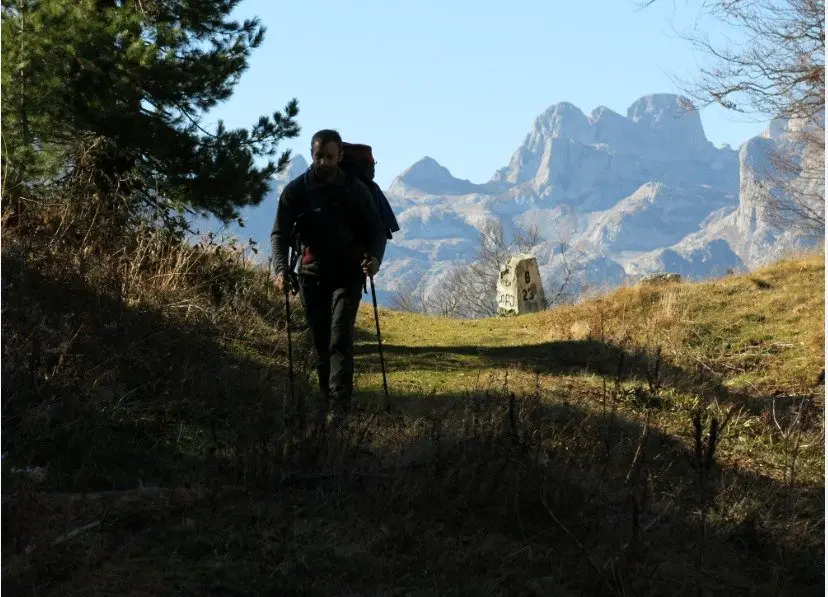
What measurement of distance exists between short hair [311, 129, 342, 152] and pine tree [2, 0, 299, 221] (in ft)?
15.0

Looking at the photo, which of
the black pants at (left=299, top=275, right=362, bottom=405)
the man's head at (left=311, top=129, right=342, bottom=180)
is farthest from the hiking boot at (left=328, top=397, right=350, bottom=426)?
the man's head at (left=311, top=129, right=342, bottom=180)

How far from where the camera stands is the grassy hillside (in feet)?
13.0

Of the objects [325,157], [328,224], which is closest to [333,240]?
[328,224]

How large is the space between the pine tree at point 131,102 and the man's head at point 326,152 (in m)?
4.58

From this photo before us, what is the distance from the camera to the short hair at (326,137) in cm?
670

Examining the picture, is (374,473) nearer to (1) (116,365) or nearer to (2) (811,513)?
(1) (116,365)

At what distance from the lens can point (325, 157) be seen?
671 cm

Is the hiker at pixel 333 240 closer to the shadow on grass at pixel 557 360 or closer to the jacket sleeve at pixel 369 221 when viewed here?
the jacket sleeve at pixel 369 221

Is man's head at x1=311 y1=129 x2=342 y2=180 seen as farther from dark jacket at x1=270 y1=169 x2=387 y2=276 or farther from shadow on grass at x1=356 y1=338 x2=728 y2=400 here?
shadow on grass at x1=356 y1=338 x2=728 y2=400

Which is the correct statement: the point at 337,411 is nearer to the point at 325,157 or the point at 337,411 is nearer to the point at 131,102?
the point at 325,157

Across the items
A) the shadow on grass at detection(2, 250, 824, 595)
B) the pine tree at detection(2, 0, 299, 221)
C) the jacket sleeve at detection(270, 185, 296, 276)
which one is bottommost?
the shadow on grass at detection(2, 250, 824, 595)

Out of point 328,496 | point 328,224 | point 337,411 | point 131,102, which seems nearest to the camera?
point 328,496

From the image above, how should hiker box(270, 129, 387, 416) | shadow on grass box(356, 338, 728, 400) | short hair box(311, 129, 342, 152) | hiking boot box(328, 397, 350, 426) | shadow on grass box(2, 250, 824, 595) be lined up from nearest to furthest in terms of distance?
shadow on grass box(2, 250, 824, 595) → hiking boot box(328, 397, 350, 426) → short hair box(311, 129, 342, 152) → hiker box(270, 129, 387, 416) → shadow on grass box(356, 338, 728, 400)

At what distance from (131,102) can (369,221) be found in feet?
19.3
